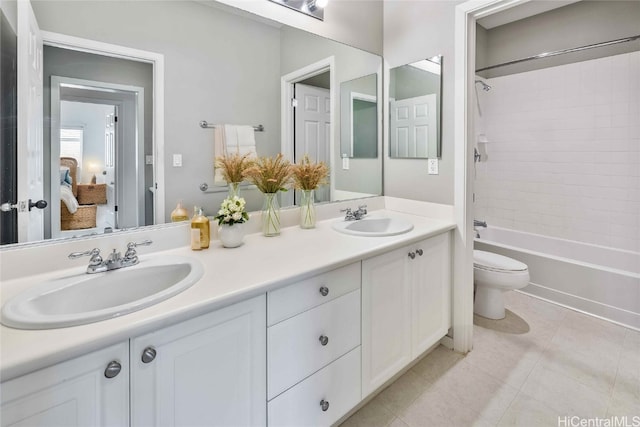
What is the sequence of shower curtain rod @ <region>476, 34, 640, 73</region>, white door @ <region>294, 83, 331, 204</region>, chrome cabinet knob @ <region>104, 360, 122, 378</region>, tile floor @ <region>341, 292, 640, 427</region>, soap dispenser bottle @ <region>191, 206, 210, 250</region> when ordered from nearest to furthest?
chrome cabinet knob @ <region>104, 360, 122, 378</region>, soap dispenser bottle @ <region>191, 206, 210, 250</region>, tile floor @ <region>341, 292, 640, 427</region>, white door @ <region>294, 83, 331, 204</region>, shower curtain rod @ <region>476, 34, 640, 73</region>

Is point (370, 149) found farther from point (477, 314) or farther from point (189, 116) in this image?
point (477, 314)

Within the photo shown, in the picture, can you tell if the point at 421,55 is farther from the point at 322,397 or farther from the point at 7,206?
the point at 7,206

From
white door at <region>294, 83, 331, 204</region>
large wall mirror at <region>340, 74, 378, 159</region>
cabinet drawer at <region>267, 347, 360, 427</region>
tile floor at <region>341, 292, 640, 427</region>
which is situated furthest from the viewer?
large wall mirror at <region>340, 74, 378, 159</region>

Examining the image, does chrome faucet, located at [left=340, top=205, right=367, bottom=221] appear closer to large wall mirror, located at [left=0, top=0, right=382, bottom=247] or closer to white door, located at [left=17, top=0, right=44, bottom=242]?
large wall mirror, located at [left=0, top=0, right=382, bottom=247]

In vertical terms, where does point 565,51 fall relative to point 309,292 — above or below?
above

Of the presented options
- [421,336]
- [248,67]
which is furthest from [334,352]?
[248,67]

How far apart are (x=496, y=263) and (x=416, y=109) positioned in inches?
52.6

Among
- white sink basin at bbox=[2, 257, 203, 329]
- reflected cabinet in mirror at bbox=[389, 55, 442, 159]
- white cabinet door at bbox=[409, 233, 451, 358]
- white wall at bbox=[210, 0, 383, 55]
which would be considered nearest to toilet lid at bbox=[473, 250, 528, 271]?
white cabinet door at bbox=[409, 233, 451, 358]

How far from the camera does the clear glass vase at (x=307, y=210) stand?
184 cm

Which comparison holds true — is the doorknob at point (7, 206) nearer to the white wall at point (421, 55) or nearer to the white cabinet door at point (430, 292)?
the white cabinet door at point (430, 292)

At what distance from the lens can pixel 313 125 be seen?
202 cm

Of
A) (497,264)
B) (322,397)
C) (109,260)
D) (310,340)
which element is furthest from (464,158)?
(109,260)

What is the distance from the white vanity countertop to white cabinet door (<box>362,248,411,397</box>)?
0.34 ft

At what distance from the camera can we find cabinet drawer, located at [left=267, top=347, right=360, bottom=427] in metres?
1.15
